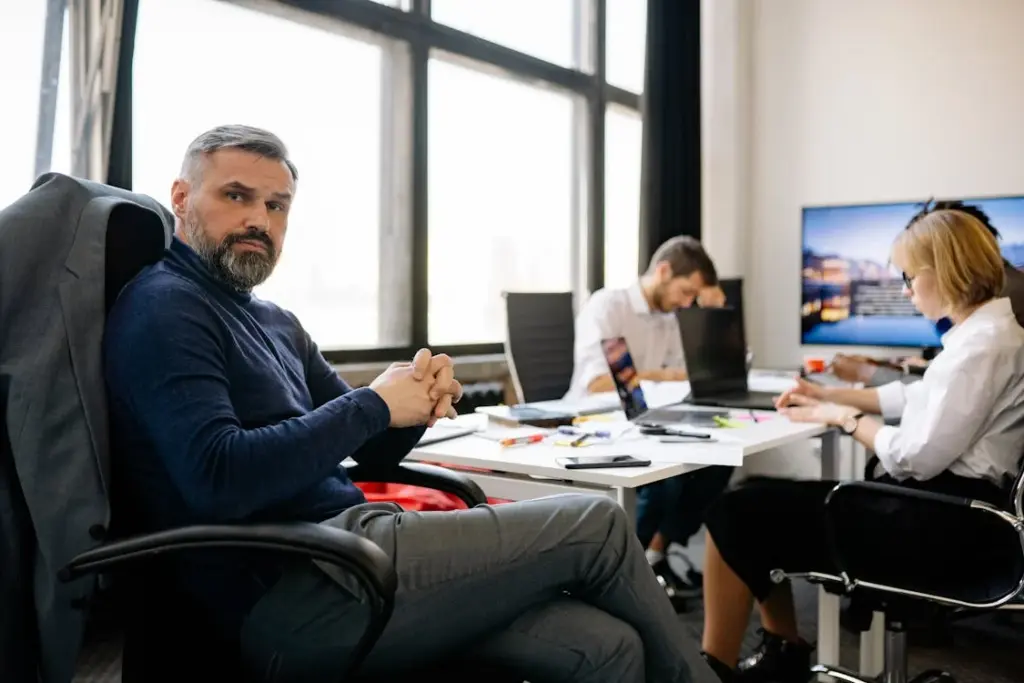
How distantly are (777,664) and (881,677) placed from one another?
0.90 ft

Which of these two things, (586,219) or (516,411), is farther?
(586,219)

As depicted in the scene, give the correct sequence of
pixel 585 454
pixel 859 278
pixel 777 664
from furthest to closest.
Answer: pixel 859 278 → pixel 777 664 → pixel 585 454

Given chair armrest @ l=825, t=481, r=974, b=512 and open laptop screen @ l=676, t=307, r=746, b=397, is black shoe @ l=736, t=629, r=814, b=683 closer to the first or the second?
chair armrest @ l=825, t=481, r=974, b=512

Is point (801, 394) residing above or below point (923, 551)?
above

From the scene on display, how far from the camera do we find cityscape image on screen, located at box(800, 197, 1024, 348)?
4.31 metres

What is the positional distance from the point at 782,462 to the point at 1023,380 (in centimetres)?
251

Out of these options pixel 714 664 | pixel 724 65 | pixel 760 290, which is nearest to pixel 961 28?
pixel 724 65

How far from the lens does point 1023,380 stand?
1807 millimetres

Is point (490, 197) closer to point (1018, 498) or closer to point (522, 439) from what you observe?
point (522, 439)

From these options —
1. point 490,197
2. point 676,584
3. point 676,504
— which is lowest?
point 676,584

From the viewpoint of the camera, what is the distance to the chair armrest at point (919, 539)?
1.67 metres

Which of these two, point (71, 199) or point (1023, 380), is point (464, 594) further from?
point (1023, 380)

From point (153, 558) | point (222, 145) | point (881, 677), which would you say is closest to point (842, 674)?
point (881, 677)

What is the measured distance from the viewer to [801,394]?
247 centimetres
